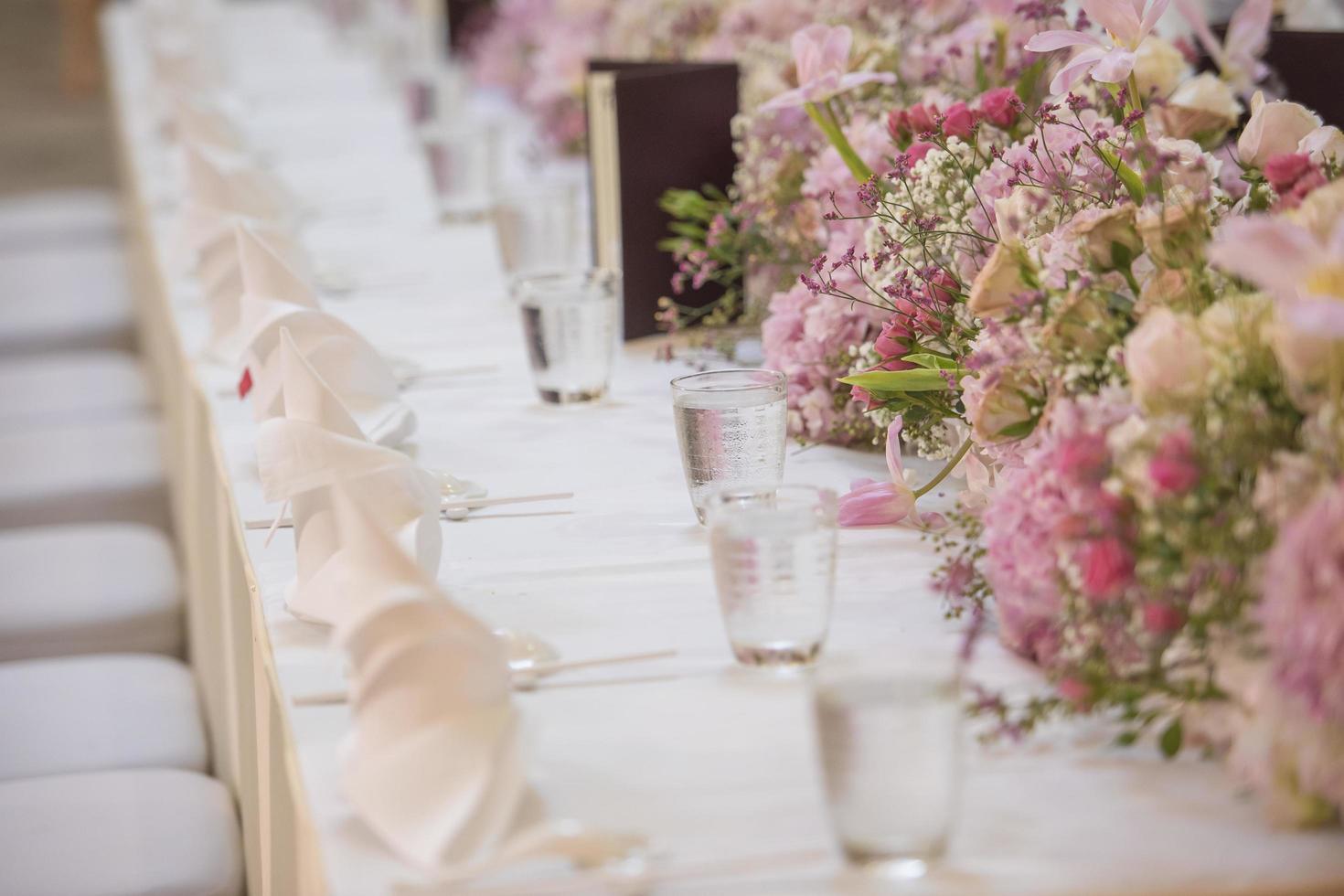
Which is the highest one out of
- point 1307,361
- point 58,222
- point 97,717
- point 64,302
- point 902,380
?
point 1307,361

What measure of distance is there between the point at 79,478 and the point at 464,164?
2.85 feet

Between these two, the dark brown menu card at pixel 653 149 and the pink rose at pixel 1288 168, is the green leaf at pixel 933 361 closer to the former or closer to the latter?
the pink rose at pixel 1288 168

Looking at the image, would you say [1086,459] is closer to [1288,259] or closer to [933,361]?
[1288,259]

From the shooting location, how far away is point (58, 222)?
4730 millimetres

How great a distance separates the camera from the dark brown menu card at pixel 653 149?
6.86 feet

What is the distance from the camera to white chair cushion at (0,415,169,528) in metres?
2.70

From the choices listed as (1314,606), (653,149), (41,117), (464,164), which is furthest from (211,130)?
(41,117)

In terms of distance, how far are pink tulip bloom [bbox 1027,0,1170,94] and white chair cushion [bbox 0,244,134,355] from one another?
Answer: 117 inches

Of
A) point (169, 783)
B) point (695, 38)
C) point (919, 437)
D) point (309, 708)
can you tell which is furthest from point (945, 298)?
point (695, 38)

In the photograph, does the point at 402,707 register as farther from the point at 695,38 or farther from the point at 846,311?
the point at 695,38

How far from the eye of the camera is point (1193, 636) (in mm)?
909

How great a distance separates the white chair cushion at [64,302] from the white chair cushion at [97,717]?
6.46 feet

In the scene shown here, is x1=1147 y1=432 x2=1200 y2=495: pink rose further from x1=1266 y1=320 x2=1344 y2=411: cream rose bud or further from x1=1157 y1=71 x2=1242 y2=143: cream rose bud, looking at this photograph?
x1=1157 y1=71 x2=1242 y2=143: cream rose bud

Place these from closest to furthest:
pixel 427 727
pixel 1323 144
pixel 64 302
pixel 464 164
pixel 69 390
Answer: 1. pixel 427 727
2. pixel 1323 144
3. pixel 464 164
4. pixel 69 390
5. pixel 64 302
